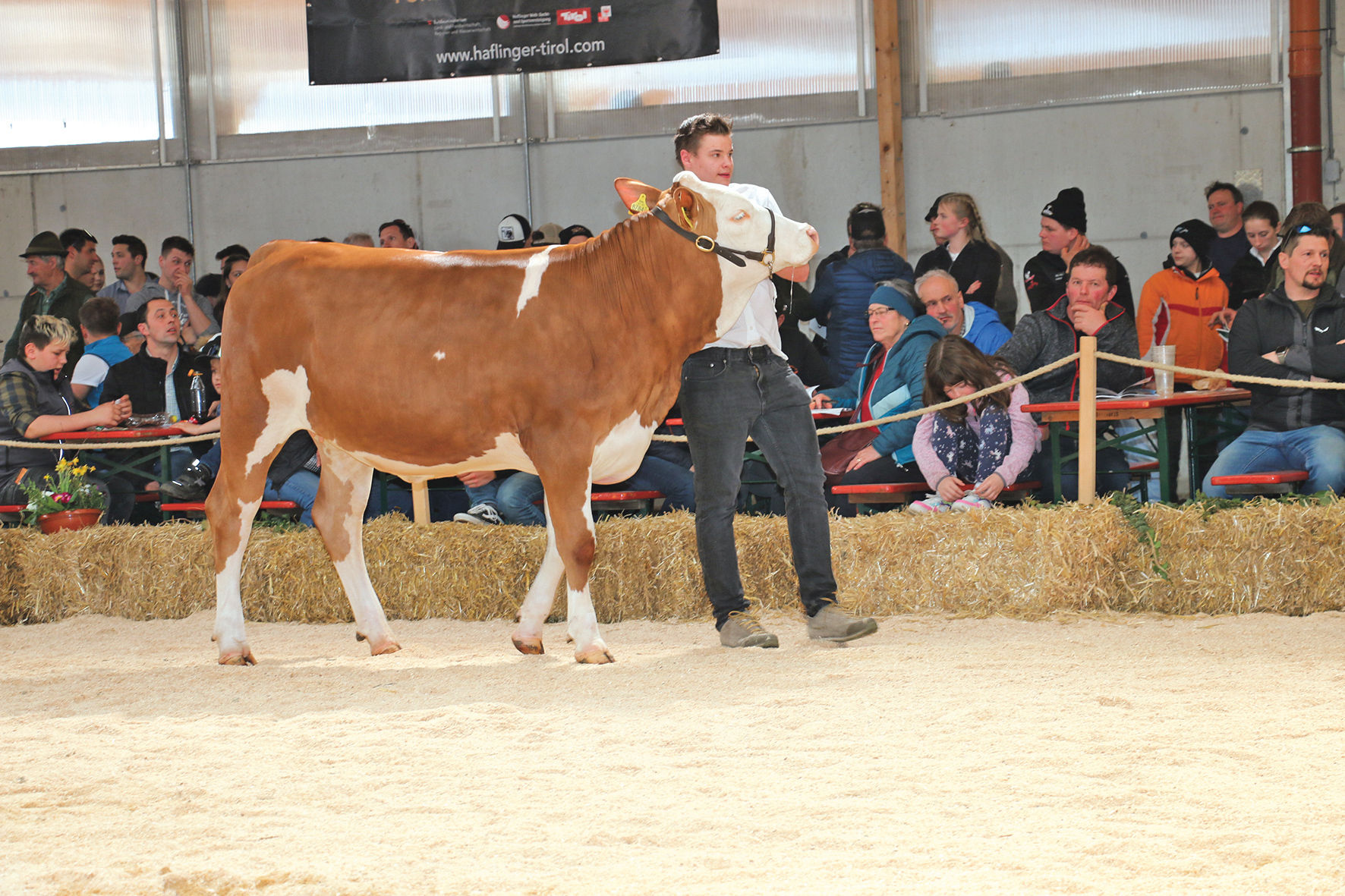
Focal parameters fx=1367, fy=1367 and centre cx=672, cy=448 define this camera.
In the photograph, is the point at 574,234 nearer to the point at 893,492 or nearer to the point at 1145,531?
the point at 893,492

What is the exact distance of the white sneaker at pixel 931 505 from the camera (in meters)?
6.18

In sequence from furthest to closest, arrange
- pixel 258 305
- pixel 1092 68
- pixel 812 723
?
pixel 1092 68 → pixel 258 305 → pixel 812 723

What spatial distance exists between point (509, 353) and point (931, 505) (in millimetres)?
2388

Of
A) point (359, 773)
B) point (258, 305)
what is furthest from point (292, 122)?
point (359, 773)

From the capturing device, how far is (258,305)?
516 cm

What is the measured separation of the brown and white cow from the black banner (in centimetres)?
587

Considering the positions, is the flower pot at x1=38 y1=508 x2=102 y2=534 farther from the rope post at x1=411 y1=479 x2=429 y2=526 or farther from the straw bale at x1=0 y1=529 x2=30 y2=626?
the rope post at x1=411 y1=479 x2=429 y2=526

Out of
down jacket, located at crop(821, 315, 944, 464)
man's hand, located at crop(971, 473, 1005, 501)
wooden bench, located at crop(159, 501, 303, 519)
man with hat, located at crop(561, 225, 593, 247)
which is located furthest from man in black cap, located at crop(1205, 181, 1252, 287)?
wooden bench, located at crop(159, 501, 303, 519)

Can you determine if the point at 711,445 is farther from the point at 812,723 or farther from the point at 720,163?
the point at 812,723

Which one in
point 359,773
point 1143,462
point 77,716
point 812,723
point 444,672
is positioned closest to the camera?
point 359,773

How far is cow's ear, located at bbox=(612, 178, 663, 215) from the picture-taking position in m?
4.87

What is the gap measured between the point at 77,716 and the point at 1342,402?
529 cm

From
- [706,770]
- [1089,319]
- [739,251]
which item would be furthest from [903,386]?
[706,770]

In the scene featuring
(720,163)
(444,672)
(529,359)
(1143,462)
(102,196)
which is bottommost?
(444,672)
